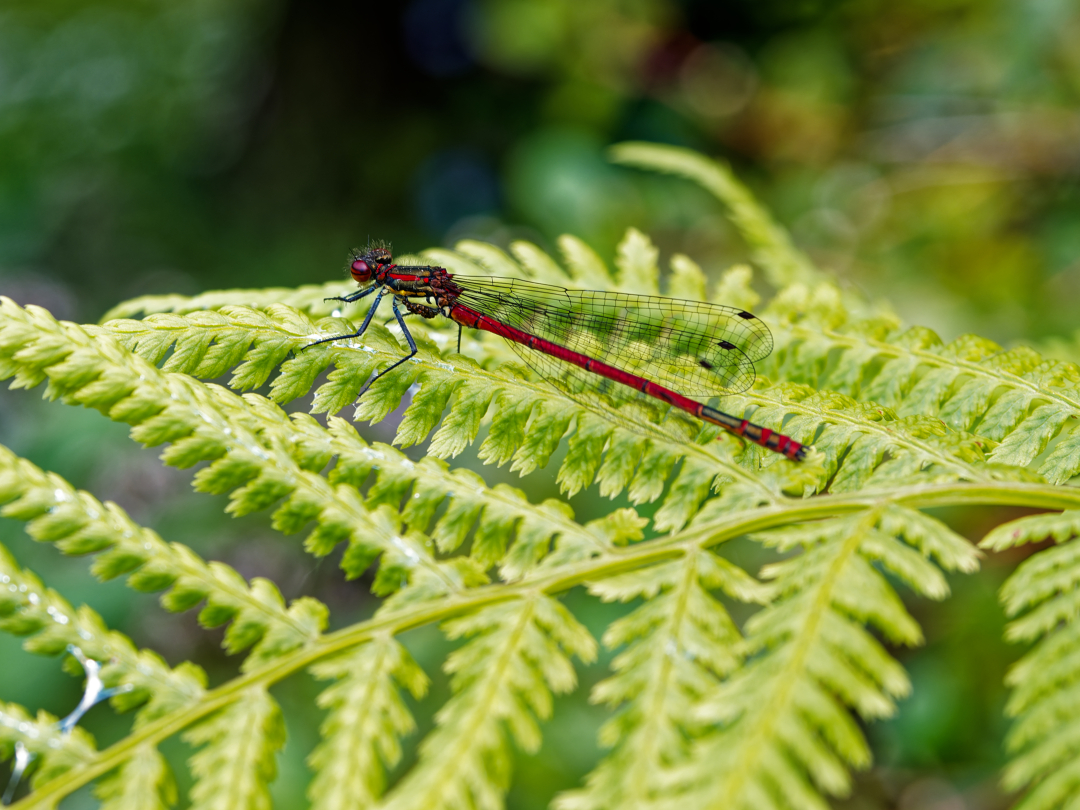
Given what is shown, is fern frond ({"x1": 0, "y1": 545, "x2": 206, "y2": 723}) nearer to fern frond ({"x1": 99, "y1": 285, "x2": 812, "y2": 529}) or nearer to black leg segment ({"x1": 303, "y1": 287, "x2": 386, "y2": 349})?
fern frond ({"x1": 99, "y1": 285, "x2": 812, "y2": 529})

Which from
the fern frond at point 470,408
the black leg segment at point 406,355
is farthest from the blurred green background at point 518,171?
the fern frond at point 470,408

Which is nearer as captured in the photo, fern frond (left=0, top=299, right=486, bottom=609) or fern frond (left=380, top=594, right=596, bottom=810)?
fern frond (left=380, top=594, right=596, bottom=810)

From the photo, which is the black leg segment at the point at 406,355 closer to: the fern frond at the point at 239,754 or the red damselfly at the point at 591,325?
the red damselfly at the point at 591,325

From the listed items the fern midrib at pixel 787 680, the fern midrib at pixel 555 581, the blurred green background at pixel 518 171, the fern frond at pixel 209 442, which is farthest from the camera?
the blurred green background at pixel 518 171

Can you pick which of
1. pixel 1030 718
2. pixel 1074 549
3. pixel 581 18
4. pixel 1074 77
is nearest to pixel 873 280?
pixel 1074 77

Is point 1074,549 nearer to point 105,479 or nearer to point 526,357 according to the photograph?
point 526,357

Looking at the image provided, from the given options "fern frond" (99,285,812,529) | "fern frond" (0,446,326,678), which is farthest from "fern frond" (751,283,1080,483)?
"fern frond" (0,446,326,678)
